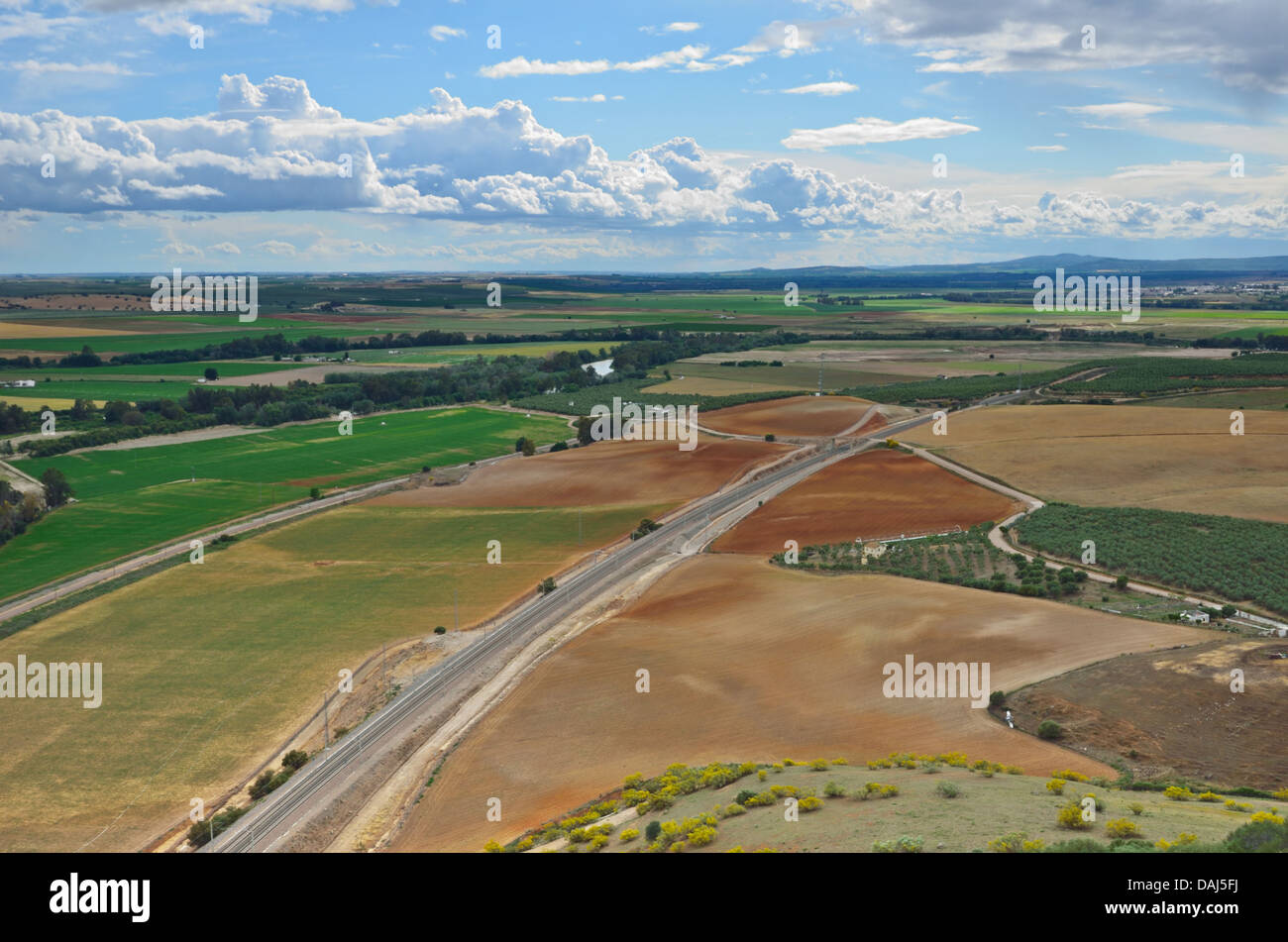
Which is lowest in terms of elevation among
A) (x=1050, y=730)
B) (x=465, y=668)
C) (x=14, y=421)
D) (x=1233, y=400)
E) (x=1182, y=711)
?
(x=465, y=668)

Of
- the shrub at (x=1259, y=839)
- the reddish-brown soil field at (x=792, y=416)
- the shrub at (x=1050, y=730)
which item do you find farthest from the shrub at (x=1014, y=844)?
the reddish-brown soil field at (x=792, y=416)

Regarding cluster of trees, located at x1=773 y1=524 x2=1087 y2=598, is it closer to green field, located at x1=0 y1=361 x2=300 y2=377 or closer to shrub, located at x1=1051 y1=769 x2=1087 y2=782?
shrub, located at x1=1051 y1=769 x2=1087 y2=782

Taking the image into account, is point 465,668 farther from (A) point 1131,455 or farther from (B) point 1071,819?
(A) point 1131,455

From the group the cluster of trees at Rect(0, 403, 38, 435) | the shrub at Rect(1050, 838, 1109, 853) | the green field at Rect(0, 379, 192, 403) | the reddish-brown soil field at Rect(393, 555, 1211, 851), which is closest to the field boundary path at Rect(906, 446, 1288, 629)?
the reddish-brown soil field at Rect(393, 555, 1211, 851)

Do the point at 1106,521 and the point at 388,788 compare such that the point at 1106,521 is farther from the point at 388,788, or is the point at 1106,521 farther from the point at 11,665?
the point at 11,665

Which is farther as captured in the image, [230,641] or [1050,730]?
[230,641]

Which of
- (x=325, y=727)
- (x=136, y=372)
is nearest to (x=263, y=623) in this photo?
(x=325, y=727)
